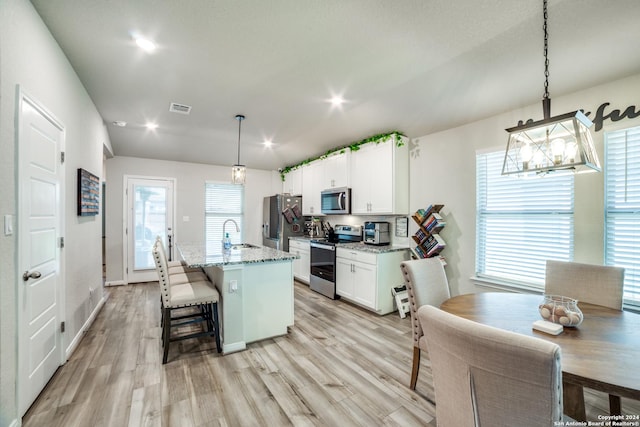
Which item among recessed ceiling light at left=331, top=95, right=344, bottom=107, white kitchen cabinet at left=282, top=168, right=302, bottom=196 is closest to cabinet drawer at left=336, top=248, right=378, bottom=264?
recessed ceiling light at left=331, top=95, right=344, bottom=107

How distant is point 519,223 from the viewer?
3.02 m

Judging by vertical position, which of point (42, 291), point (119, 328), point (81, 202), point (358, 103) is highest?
point (358, 103)

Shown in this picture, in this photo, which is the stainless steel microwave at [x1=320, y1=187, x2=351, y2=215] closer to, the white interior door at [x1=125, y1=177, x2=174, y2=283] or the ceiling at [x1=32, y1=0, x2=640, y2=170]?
the ceiling at [x1=32, y1=0, x2=640, y2=170]

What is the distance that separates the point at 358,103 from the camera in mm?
3248

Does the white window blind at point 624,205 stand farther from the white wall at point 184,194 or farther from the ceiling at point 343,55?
the white wall at point 184,194

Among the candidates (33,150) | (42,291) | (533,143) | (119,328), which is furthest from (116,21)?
(119,328)

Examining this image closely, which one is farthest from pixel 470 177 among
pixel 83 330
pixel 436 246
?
pixel 83 330

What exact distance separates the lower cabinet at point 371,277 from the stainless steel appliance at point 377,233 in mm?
361

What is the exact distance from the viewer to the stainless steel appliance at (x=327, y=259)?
440 centimetres

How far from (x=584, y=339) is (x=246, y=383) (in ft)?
7.19

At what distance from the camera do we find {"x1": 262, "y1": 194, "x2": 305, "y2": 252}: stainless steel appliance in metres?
5.70

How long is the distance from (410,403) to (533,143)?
1902 millimetres

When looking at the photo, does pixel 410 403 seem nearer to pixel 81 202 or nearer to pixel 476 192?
pixel 476 192

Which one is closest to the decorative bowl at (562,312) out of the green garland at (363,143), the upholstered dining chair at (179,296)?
the upholstered dining chair at (179,296)
